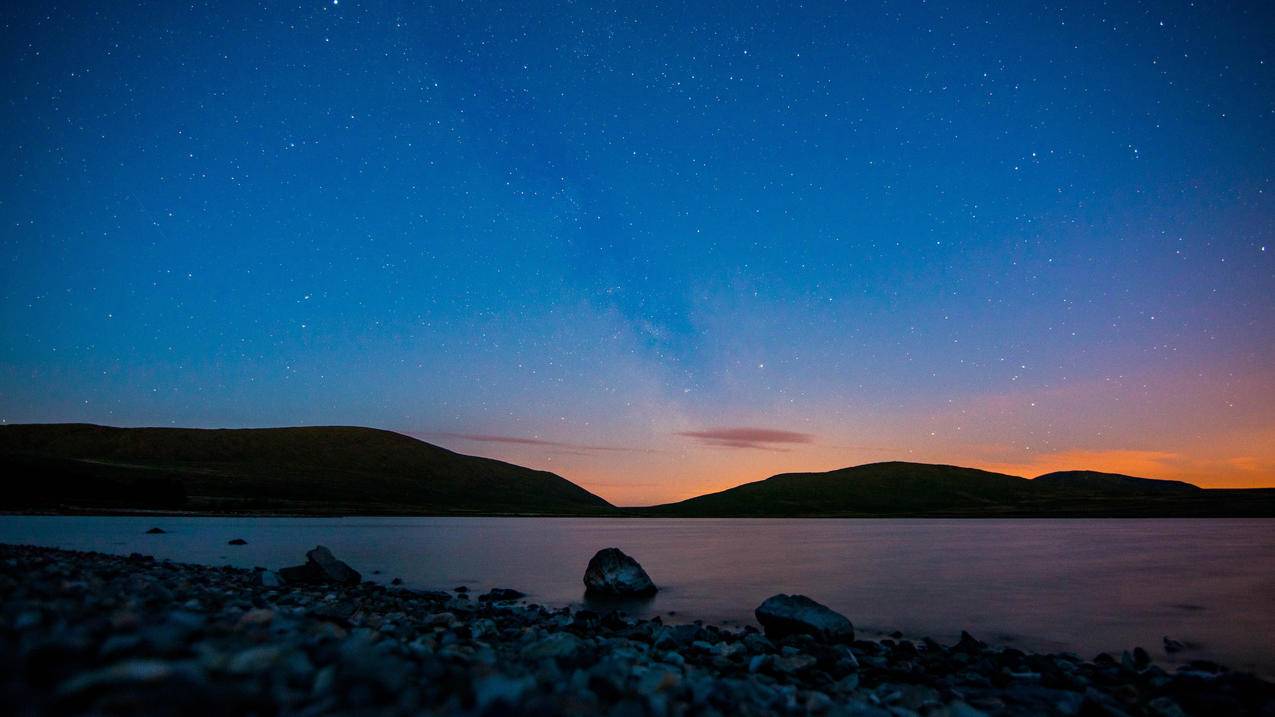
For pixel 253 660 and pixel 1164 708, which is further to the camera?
pixel 1164 708

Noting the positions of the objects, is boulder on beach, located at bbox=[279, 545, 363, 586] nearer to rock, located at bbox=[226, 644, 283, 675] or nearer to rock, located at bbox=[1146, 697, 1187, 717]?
rock, located at bbox=[226, 644, 283, 675]

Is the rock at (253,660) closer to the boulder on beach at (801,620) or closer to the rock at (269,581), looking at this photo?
the boulder on beach at (801,620)

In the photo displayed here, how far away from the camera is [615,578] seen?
2664cm

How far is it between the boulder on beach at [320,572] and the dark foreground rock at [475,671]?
997 cm

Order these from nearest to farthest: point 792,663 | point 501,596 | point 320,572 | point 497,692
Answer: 1. point 497,692
2. point 792,663
3. point 501,596
4. point 320,572

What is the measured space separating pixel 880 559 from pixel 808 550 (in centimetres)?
953

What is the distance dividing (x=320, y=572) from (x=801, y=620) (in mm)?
18622

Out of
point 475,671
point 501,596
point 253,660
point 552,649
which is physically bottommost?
point 501,596

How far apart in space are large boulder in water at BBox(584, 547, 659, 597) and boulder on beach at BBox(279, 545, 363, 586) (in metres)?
9.61

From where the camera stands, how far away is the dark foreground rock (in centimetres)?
429

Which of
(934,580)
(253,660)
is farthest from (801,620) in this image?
(934,580)

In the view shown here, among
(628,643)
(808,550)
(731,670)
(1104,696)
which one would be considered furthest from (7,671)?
(808,550)

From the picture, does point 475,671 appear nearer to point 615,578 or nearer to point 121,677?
point 121,677

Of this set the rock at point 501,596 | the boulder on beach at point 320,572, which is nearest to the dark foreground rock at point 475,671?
the rock at point 501,596
